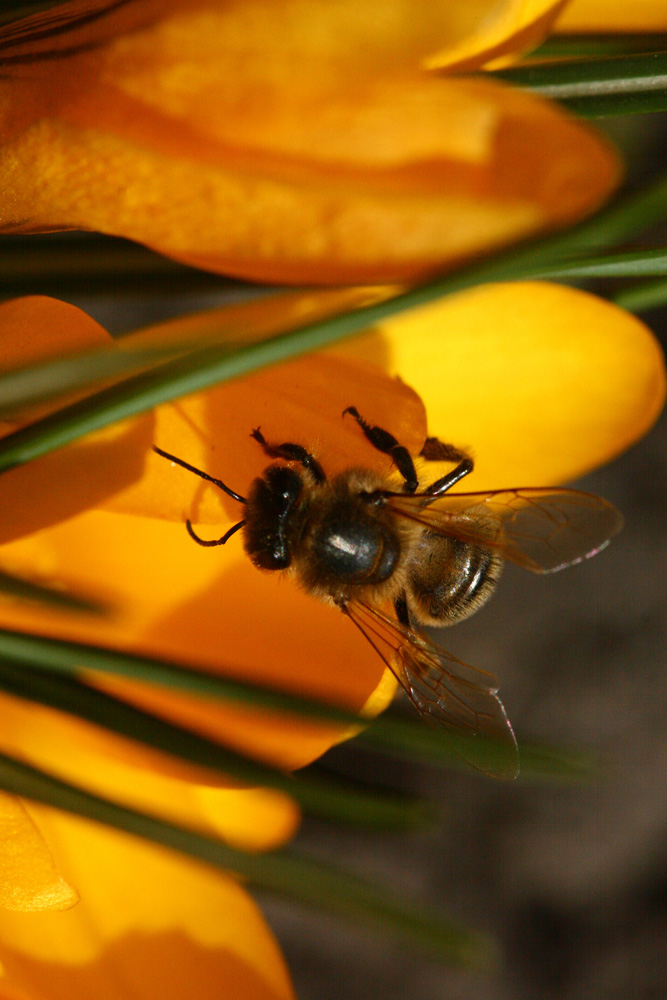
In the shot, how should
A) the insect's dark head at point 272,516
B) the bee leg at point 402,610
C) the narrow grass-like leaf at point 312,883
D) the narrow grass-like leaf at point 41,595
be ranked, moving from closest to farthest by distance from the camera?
the narrow grass-like leaf at point 312,883
the narrow grass-like leaf at point 41,595
the insect's dark head at point 272,516
the bee leg at point 402,610

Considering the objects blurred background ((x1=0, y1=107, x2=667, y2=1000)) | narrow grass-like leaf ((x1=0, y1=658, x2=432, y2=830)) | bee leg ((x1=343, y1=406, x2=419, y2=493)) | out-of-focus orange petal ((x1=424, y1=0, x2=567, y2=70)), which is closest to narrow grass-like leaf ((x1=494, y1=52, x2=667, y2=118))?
out-of-focus orange petal ((x1=424, y1=0, x2=567, y2=70))

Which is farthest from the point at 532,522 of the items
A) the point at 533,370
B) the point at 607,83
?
the point at 607,83

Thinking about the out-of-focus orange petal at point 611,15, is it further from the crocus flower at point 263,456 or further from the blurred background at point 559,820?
the blurred background at point 559,820

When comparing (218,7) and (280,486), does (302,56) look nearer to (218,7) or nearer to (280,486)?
(218,7)

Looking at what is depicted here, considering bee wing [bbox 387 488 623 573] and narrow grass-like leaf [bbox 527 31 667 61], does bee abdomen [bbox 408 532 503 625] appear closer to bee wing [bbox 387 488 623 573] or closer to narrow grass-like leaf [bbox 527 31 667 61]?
bee wing [bbox 387 488 623 573]

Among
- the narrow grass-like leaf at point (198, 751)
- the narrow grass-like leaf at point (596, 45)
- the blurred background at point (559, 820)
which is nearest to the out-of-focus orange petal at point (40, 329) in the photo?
the narrow grass-like leaf at point (198, 751)
